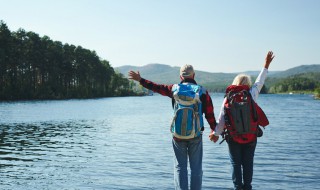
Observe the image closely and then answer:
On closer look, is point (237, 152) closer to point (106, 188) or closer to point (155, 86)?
point (155, 86)

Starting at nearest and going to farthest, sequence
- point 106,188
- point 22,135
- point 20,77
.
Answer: point 106,188 → point 22,135 → point 20,77

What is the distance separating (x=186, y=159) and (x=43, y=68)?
122 m

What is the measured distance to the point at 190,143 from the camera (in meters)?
7.96

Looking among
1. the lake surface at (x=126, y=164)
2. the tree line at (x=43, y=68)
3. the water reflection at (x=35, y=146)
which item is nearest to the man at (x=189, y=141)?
the lake surface at (x=126, y=164)

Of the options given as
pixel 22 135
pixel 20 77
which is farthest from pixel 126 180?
pixel 20 77

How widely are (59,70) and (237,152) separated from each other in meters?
131

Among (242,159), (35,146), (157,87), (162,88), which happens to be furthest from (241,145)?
(35,146)

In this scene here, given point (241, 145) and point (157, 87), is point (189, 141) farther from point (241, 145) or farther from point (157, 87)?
point (157, 87)

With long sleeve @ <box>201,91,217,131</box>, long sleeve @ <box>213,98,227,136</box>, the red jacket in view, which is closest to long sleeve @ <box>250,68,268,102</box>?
the red jacket

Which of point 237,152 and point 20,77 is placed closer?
point 237,152

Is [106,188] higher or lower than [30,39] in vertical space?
lower

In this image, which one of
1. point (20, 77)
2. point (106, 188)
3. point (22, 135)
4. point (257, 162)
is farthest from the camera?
point (20, 77)

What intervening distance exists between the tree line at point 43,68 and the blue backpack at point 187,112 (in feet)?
308

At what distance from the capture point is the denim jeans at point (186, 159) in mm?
8000
